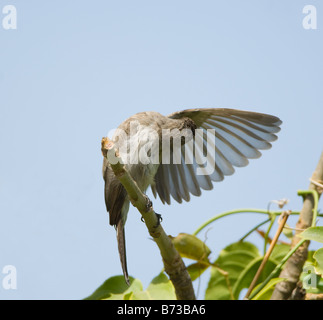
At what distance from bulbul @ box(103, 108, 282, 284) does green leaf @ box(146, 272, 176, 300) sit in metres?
0.27

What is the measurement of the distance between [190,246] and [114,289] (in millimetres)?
400

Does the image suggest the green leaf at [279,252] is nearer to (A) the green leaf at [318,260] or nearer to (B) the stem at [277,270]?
(B) the stem at [277,270]

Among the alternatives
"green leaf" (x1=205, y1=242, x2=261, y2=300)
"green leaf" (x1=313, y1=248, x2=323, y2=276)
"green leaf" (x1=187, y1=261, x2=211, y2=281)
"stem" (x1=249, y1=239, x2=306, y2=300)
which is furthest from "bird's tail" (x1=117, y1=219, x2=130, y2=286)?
"green leaf" (x1=313, y1=248, x2=323, y2=276)

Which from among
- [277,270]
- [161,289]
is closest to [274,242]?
[277,270]

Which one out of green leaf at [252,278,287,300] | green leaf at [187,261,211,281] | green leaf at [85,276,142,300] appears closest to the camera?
green leaf at [252,278,287,300]

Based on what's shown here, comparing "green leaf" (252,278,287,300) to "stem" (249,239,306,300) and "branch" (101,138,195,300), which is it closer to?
"stem" (249,239,306,300)

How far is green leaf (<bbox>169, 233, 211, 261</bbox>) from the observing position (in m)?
2.62

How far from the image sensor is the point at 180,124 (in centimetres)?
300

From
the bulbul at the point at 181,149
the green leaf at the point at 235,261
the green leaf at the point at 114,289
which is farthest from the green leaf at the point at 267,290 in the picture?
the bulbul at the point at 181,149

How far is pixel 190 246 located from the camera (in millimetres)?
2643

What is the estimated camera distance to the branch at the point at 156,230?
2139 mm
